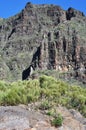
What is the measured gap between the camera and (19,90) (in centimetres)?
2450

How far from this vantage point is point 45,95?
2514 cm

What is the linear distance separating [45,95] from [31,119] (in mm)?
4480

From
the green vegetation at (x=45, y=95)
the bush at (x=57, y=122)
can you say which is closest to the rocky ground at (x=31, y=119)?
the bush at (x=57, y=122)

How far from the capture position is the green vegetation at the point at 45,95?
937 inches

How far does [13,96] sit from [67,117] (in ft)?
11.2

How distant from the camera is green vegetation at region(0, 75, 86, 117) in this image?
2380 centimetres

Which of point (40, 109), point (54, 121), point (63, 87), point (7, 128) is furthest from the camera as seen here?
point (63, 87)

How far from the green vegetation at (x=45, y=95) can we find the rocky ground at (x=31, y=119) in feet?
2.74

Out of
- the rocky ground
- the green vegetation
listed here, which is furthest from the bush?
the green vegetation

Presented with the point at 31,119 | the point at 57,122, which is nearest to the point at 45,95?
the point at 57,122

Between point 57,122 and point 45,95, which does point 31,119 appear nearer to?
point 57,122

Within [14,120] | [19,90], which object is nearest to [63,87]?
[19,90]

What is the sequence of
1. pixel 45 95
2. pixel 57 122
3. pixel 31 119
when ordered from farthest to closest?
pixel 45 95 → pixel 57 122 → pixel 31 119

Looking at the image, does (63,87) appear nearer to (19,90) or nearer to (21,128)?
(19,90)
